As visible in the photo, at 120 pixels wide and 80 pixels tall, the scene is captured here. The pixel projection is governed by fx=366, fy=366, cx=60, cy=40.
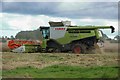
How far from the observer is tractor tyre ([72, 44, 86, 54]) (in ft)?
111

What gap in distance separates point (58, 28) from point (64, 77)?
18793mm

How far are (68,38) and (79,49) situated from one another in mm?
1532

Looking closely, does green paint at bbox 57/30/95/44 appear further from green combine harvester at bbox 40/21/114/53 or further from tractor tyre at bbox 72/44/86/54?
tractor tyre at bbox 72/44/86/54

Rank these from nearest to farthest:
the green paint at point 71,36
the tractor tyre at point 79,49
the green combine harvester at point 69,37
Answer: the tractor tyre at point 79,49 < the green paint at point 71,36 < the green combine harvester at point 69,37

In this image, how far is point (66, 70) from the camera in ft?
61.3

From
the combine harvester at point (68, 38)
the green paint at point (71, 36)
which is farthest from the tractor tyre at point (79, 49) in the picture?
the green paint at point (71, 36)

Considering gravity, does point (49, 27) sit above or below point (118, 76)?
above

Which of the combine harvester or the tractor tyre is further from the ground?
the combine harvester

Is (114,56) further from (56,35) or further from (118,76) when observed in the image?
(118,76)

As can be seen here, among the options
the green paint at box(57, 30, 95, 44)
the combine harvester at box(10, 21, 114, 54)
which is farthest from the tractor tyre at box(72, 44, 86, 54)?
the green paint at box(57, 30, 95, 44)

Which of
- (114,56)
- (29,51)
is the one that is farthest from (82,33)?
(114,56)

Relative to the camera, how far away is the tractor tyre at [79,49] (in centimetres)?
3378

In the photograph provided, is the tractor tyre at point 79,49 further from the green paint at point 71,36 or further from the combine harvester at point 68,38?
the green paint at point 71,36

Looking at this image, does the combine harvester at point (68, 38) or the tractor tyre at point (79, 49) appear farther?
the combine harvester at point (68, 38)
